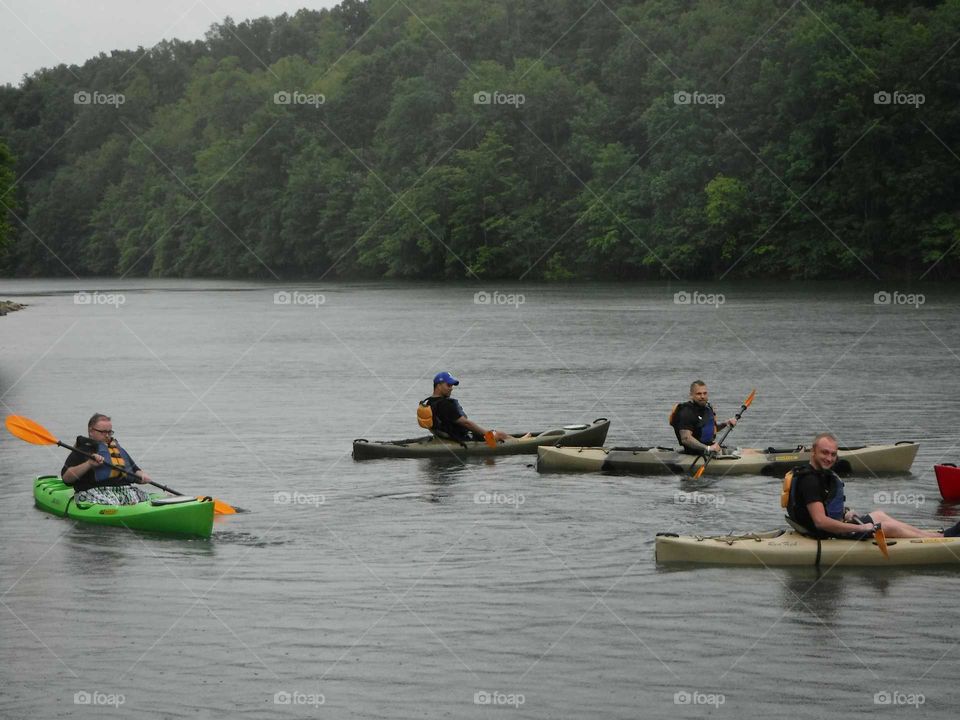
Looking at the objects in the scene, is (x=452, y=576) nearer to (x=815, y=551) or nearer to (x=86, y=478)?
(x=815, y=551)

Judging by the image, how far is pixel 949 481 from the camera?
1756 cm

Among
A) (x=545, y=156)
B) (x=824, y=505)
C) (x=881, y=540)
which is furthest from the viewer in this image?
(x=545, y=156)

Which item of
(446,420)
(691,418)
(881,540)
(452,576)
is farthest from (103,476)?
(881,540)

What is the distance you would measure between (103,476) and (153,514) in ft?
3.76

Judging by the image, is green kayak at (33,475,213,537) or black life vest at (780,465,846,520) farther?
green kayak at (33,475,213,537)

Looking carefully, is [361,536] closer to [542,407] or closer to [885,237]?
[542,407]

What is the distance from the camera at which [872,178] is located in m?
77.1

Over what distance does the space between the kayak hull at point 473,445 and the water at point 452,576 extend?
0.27m

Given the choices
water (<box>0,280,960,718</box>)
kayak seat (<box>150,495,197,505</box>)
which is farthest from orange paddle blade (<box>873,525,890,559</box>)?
kayak seat (<box>150,495,197,505</box>)

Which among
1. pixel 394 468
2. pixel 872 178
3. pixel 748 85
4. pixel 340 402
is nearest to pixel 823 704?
pixel 394 468

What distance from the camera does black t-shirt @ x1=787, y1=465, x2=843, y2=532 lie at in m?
14.0

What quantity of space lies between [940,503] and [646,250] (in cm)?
7272

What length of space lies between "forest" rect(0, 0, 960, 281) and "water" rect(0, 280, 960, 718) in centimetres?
4531

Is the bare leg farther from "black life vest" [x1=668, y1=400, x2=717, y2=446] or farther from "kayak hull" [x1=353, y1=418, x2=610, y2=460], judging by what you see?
"kayak hull" [x1=353, y1=418, x2=610, y2=460]
